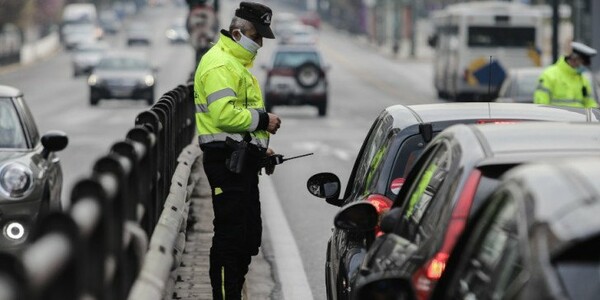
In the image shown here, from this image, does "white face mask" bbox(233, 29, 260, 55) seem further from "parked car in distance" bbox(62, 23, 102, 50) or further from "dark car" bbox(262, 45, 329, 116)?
"parked car in distance" bbox(62, 23, 102, 50)

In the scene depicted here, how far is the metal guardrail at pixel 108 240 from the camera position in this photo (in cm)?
408

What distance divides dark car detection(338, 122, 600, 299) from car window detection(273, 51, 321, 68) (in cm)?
3630

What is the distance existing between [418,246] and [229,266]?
137 inches

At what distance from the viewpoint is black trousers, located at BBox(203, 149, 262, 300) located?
9.23m

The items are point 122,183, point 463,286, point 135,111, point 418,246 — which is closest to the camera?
point 463,286

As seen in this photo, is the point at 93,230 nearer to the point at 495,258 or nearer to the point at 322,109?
the point at 495,258

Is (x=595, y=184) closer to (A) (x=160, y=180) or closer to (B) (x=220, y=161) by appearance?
(B) (x=220, y=161)

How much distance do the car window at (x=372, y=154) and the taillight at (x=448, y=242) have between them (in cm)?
286

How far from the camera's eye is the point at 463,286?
4.77 meters

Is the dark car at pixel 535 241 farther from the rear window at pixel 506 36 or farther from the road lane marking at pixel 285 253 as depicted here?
the rear window at pixel 506 36

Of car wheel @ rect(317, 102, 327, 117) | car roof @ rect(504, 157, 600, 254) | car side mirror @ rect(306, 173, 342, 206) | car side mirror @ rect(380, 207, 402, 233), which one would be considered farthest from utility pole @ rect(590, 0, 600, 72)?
car roof @ rect(504, 157, 600, 254)

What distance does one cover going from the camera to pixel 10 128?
42.6 feet

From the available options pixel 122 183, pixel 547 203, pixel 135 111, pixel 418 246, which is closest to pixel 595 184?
pixel 547 203

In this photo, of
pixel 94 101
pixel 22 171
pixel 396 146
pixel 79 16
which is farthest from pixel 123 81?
pixel 79 16
